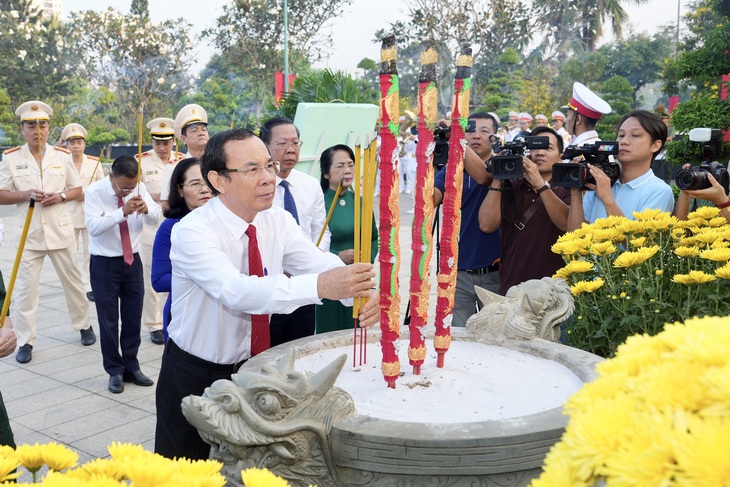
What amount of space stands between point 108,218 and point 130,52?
2626 centimetres

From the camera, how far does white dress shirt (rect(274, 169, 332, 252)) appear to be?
13.7 feet

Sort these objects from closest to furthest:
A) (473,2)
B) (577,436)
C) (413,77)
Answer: (577,436) < (473,2) < (413,77)

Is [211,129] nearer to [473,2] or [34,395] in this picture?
[473,2]

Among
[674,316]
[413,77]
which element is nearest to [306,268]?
[674,316]

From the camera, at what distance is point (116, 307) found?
4867mm

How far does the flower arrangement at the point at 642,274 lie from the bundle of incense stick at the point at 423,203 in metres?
0.63

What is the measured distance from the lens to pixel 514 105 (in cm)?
2589

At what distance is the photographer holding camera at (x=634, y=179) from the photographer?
331 cm

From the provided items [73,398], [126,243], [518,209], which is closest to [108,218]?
[126,243]

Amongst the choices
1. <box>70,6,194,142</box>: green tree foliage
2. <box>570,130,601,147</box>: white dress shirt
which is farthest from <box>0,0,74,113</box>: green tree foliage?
<box>570,130,601,147</box>: white dress shirt

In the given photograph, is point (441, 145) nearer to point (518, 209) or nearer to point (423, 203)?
point (518, 209)

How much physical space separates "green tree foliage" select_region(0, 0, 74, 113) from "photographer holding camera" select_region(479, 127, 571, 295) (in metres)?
28.9

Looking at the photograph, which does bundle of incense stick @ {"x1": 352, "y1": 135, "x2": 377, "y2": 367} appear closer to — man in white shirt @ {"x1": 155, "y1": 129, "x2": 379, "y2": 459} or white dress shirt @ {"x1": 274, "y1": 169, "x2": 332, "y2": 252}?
man in white shirt @ {"x1": 155, "y1": 129, "x2": 379, "y2": 459}

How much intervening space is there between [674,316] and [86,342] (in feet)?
14.6
